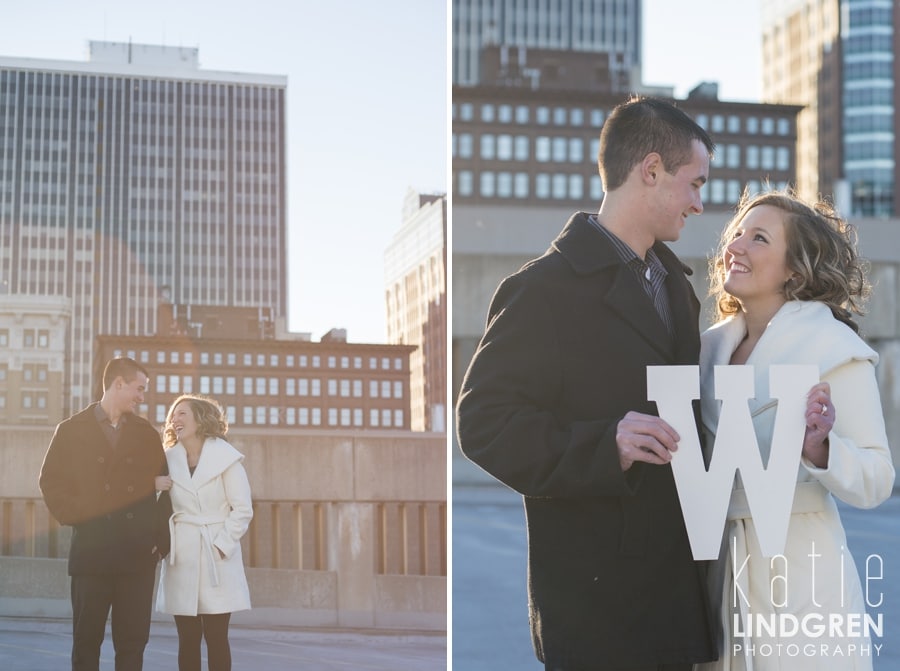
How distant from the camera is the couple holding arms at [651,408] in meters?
2.92

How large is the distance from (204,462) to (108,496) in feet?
1.10

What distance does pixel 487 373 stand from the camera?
2.92m

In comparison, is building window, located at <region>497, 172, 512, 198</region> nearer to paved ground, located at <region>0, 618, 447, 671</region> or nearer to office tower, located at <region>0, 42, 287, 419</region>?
office tower, located at <region>0, 42, 287, 419</region>

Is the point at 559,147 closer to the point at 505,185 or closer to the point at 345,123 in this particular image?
the point at 505,185

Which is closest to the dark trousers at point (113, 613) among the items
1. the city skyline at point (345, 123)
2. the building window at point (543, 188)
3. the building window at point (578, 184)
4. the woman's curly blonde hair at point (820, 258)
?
the city skyline at point (345, 123)

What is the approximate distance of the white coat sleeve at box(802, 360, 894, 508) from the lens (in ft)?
9.98

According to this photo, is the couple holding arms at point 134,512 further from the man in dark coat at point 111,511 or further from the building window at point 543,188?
the building window at point 543,188

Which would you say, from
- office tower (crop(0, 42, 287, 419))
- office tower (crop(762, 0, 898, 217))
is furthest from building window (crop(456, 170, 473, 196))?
office tower (crop(0, 42, 287, 419))

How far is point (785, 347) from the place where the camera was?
3246 mm

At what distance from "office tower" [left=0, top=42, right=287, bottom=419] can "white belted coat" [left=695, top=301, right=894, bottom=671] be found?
210 cm

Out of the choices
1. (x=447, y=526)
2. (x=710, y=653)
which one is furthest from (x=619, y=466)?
(x=447, y=526)

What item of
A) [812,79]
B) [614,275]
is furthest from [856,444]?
[812,79]

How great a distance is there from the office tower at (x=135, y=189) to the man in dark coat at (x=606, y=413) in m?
1.89

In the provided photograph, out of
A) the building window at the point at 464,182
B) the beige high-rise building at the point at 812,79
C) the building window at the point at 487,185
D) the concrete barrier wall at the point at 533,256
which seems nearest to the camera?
the concrete barrier wall at the point at 533,256
